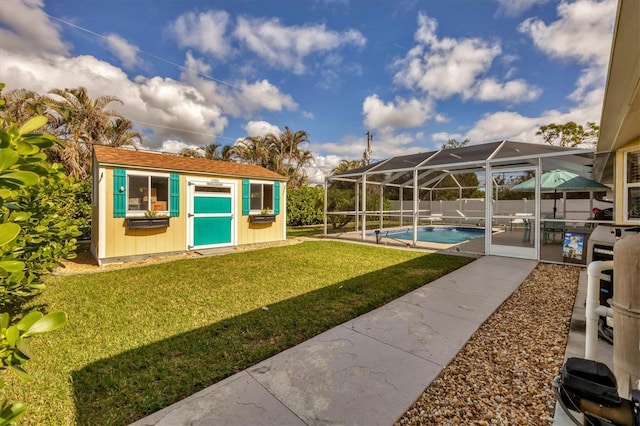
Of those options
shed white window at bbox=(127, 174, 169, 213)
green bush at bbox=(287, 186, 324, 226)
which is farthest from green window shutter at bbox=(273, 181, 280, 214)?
green bush at bbox=(287, 186, 324, 226)

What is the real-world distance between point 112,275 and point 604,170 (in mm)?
13375

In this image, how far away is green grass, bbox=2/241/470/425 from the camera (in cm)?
228

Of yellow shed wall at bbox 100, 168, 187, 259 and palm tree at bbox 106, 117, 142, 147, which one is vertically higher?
palm tree at bbox 106, 117, 142, 147

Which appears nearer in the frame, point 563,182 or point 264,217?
point 563,182

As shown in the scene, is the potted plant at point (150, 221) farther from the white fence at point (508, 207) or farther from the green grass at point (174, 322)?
the white fence at point (508, 207)

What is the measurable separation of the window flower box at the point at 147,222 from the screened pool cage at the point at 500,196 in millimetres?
6959

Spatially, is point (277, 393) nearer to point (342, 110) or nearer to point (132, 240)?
point (132, 240)

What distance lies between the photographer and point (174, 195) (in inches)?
321

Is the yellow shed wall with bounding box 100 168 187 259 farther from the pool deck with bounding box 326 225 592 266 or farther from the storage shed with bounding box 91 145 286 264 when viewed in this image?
the pool deck with bounding box 326 225 592 266

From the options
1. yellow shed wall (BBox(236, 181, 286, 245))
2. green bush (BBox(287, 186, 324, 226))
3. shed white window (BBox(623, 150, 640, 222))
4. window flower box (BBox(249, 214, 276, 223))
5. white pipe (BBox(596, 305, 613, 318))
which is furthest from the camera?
green bush (BBox(287, 186, 324, 226))

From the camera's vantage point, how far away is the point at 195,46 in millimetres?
12344

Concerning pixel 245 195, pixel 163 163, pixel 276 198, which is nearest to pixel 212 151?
pixel 276 198

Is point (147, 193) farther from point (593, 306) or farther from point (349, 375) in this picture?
point (593, 306)

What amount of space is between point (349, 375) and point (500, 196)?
886 cm
